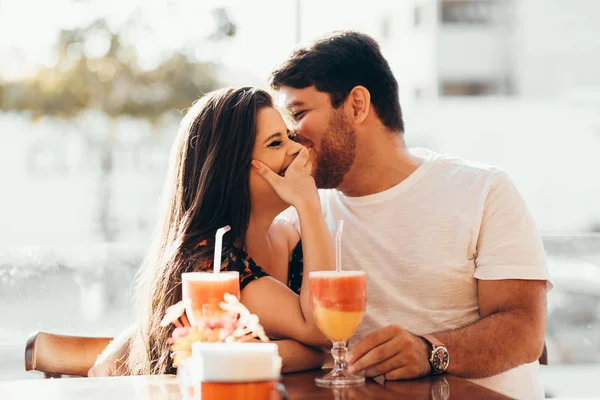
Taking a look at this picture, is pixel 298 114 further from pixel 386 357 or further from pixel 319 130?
pixel 386 357

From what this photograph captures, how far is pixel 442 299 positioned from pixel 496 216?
11.2 inches

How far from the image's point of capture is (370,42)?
274 centimetres

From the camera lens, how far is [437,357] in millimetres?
1936

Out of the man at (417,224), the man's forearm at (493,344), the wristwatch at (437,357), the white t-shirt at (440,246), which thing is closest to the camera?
the wristwatch at (437,357)

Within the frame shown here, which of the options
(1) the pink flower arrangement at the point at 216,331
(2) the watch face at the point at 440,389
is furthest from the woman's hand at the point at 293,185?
(1) the pink flower arrangement at the point at 216,331

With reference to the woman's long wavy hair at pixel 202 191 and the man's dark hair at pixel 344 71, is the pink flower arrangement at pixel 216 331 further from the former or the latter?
the man's dark hair at pixel 344 71

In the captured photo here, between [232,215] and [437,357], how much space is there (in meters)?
0.64

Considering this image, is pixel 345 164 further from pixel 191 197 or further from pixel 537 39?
pixel 537 39

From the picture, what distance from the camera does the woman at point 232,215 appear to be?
6.59ft

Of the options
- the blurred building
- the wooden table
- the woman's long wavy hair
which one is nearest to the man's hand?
the wooden table

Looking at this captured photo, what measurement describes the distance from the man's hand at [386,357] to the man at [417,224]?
0.17m

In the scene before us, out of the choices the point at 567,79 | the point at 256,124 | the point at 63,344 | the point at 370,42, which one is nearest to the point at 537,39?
the point at 567,79

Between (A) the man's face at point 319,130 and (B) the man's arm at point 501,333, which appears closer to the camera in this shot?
(B) the man's arm at point 501,333

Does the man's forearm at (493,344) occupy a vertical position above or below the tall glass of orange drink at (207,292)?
below
